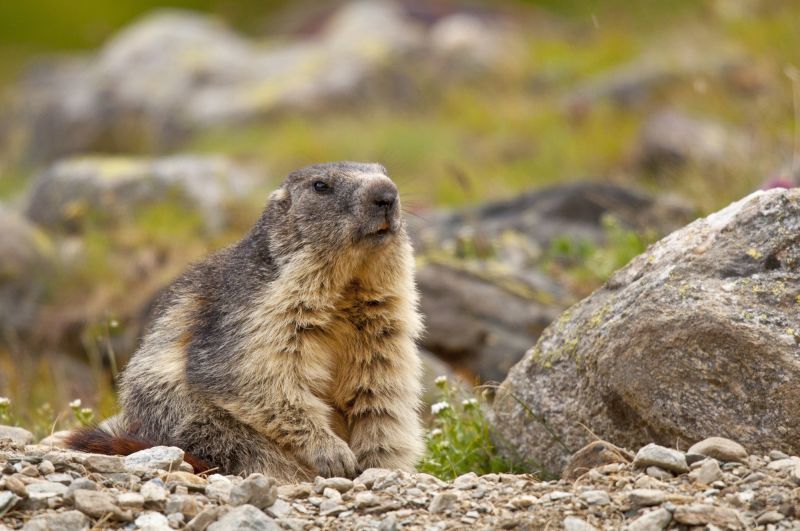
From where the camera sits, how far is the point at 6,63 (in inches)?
1373

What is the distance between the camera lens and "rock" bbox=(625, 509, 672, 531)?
3.74 metres

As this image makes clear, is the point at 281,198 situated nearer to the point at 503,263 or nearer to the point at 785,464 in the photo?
the point at 785,464

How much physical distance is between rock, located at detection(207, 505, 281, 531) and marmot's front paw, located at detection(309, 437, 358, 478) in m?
1.19

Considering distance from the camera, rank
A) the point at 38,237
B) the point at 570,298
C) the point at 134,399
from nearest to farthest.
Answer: the point at 134,399
the point at 570,298
the point at 38,237

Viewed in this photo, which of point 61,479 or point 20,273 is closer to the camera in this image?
point 61,479

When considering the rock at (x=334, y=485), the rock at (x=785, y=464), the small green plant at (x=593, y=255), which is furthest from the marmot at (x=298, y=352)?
the small green plant at (x=593, y=255)

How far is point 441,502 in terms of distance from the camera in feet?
13.6

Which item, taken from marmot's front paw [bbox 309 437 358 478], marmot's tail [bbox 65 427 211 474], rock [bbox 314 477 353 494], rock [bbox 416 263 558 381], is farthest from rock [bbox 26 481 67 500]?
rock [bbox 416 263 558 381]

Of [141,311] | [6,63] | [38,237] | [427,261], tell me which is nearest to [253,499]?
[427,261]

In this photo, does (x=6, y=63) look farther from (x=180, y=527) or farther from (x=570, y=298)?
(x=180, y=527)

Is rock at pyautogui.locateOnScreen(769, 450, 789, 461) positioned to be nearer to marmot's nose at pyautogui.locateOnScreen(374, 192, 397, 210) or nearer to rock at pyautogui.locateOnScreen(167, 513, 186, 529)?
marmot's nose at pyautogui.locateOnScreen(374, 192, 397, 210)

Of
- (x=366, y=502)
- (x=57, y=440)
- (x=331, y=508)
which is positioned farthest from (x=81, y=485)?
(x=57, y=440)

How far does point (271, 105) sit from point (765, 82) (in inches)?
368

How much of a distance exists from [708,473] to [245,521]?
5.82 ft
